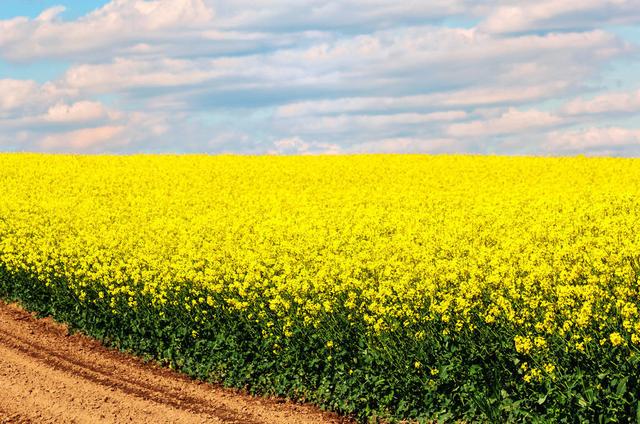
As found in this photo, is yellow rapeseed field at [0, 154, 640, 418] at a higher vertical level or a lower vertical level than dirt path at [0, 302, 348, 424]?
higher

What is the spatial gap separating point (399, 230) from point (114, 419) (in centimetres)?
1070

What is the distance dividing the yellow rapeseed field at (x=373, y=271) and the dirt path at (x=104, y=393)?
0.55 m

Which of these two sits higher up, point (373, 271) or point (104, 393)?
point (373, 271)

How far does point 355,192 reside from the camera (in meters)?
34.3

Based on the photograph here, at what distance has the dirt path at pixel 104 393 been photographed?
13281mm

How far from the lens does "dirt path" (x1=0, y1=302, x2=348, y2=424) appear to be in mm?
13281

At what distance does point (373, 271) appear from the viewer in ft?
50.3

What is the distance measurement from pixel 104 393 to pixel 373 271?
17.3 feet

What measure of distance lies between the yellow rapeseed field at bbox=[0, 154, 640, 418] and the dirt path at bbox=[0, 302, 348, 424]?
1.80ft

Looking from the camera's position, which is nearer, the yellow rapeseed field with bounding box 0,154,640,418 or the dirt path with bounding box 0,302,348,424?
the yellow rapeseed field with bounding box 0,154,640,418

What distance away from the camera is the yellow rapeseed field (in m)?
11.5

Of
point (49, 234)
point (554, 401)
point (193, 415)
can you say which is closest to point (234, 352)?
point (193, 415)

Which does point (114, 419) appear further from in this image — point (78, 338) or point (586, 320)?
point (586, 320)

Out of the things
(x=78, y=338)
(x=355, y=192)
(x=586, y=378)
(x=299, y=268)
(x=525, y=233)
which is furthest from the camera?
(x=355, y=192)
